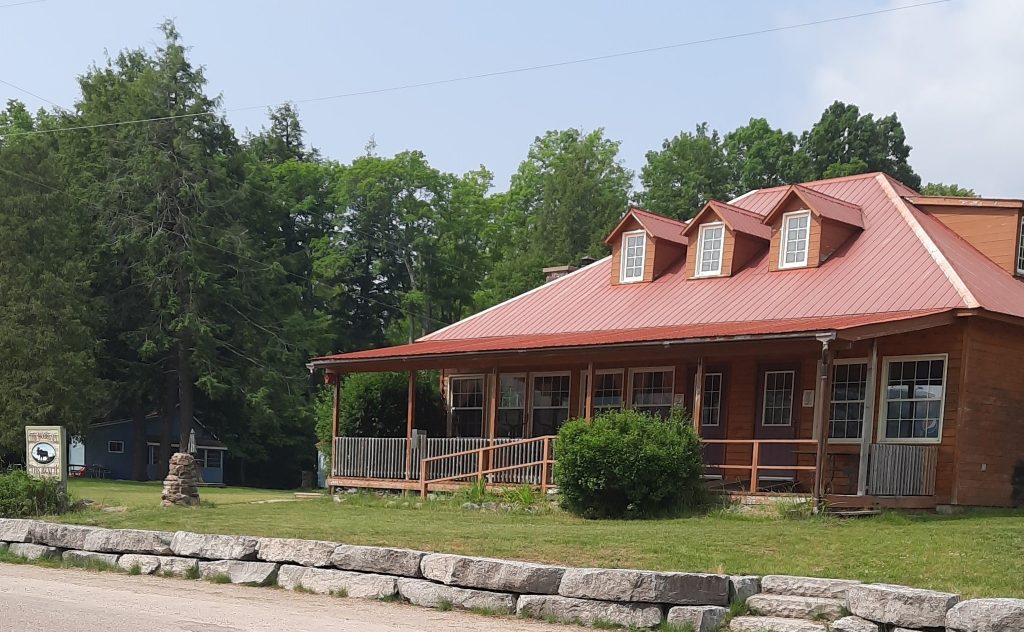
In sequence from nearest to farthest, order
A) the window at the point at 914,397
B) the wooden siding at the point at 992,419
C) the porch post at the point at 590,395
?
1. the wooden siding at the point at 992,419
2. the window at the point at 914,397
3. the porch post at the point at 590,395

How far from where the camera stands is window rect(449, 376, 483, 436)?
2784 cm

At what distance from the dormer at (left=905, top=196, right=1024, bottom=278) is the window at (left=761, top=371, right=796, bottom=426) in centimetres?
490

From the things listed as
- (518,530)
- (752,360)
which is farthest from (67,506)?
(752,360)

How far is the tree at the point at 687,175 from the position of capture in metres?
55.1

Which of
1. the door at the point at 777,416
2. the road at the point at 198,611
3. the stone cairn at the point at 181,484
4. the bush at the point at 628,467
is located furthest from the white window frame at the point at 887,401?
the stone cairn at the point at 181,484

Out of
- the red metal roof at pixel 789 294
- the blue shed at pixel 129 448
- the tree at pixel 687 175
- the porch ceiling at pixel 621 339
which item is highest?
the tree at pixel 687 175

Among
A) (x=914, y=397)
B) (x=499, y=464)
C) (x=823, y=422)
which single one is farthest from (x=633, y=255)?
(x=823, y=422)

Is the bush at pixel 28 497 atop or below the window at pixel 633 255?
below

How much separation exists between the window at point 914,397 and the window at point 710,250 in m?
5.65

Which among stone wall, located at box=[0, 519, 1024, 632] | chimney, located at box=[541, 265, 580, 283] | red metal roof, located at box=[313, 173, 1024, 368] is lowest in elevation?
stone wall, located at box=[0, 519, 1024, 632]

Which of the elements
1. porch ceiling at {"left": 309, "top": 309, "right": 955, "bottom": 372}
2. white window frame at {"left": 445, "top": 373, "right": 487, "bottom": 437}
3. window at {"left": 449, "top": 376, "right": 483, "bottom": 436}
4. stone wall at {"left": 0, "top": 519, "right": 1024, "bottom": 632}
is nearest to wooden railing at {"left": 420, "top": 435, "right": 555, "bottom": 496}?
porch ceiling at {"left": 309, "top": 309, "right": 955, "bottom": 372}

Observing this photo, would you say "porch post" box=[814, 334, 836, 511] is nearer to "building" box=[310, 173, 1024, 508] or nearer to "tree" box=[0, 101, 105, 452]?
"building" box=[310, 173, 1024, 508]

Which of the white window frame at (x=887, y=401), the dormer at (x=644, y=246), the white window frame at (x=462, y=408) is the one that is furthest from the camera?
the white window frame at (x=462, y=408)

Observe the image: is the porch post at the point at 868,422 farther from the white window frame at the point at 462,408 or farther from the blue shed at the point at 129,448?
the blue shed at the point at 129,448
